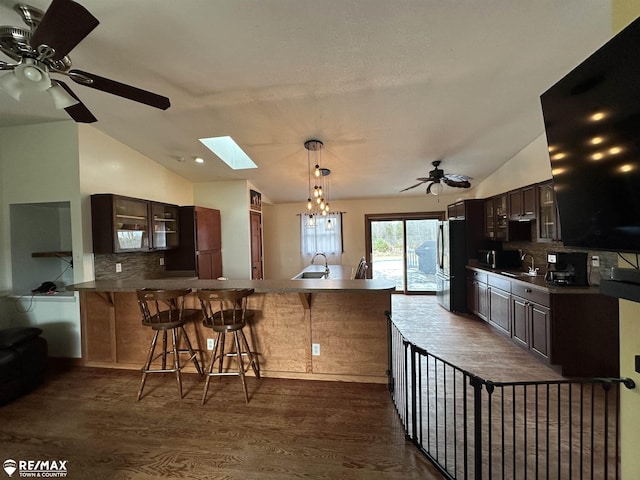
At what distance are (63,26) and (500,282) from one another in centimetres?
470

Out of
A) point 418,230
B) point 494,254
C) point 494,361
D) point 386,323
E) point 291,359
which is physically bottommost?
point 494,361

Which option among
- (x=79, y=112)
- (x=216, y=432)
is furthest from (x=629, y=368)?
(x=79, y=112)

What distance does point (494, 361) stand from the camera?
3.10 meters

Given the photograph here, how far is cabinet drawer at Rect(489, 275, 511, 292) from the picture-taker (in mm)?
3522

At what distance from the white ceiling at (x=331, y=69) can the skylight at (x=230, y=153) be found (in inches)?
10.0

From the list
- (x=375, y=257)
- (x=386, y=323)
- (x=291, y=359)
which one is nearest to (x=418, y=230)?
(x=375, y=257)

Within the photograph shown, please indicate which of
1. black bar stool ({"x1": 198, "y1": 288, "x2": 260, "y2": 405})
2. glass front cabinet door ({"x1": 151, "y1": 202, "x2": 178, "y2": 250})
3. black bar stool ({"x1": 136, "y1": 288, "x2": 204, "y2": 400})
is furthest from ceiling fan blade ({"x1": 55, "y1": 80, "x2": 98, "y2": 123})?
glass front cabinet door ({"x1": 151, "y1": 202, "x2": 178, "y2": 250})

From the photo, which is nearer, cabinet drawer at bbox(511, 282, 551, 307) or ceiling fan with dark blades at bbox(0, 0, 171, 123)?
ceiling fan with dark blades at bbox(0, 0, 171, 123)

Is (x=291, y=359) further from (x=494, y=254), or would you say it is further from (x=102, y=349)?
(x=494, y=254)

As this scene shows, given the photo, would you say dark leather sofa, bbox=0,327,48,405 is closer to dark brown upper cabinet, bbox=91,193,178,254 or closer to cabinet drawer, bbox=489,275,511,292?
dark brown upper cabinet, bbox=91,193,178,254

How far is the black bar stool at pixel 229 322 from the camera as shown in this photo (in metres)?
2.29

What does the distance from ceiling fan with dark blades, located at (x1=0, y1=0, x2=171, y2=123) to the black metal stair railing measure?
2.48 metres

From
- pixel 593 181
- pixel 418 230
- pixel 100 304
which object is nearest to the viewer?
pixel 593 181

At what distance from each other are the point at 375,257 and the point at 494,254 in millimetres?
2890
